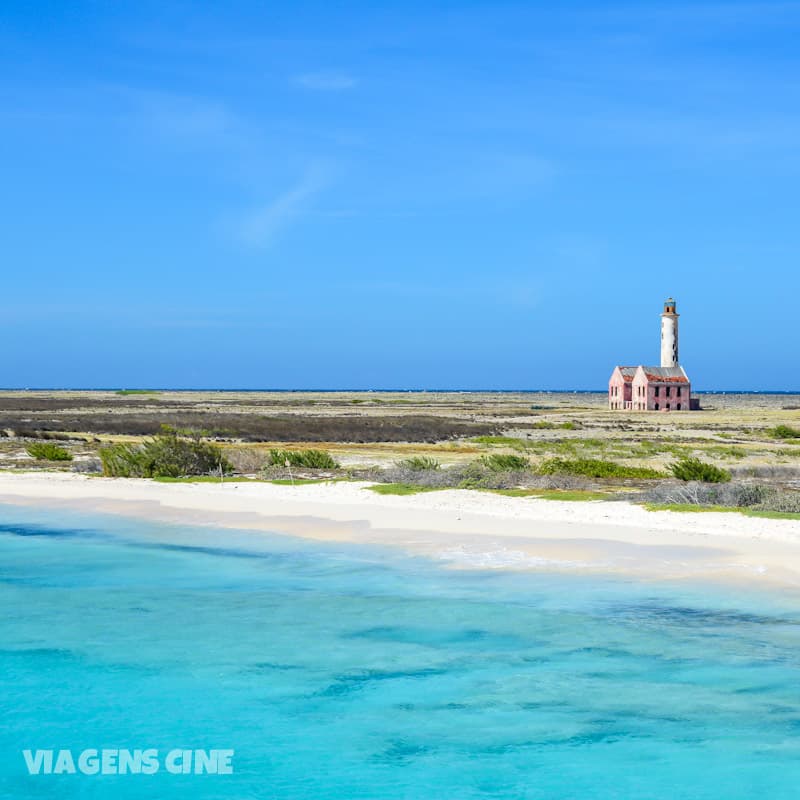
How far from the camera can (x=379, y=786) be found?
8312 millimetres

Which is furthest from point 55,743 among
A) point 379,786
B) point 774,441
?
point 774,441

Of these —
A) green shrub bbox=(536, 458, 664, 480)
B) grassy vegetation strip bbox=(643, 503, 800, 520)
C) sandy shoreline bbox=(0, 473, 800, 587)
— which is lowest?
sandy shoreline bbox=(0, 473, 800, 587)

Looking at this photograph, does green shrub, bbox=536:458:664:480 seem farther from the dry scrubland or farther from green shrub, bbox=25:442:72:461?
green shrub, bbox=25:442:72:461

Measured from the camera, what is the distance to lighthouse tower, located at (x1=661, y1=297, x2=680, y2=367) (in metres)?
102

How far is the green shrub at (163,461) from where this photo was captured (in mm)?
29328

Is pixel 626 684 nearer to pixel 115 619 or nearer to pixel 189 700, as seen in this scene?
pixel 189 700

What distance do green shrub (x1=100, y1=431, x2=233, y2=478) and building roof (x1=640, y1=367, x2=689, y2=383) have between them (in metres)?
74.6

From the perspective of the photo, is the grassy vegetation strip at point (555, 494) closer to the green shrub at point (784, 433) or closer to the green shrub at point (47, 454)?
the green shrub at point (47, 454)

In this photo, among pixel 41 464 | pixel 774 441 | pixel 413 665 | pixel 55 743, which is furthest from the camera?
pixel 774 441

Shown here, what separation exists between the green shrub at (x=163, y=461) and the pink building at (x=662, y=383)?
74006mm

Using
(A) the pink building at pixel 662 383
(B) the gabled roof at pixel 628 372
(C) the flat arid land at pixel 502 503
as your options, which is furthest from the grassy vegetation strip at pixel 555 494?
(B) the gabled roof at pixel 628 372

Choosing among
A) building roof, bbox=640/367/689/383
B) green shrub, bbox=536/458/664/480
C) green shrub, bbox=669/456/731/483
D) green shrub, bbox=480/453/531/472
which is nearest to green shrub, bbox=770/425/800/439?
green shrub, bbox=480/453/531/472

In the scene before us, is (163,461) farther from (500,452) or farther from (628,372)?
(628,372)

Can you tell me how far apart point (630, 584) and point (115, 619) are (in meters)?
7.03
